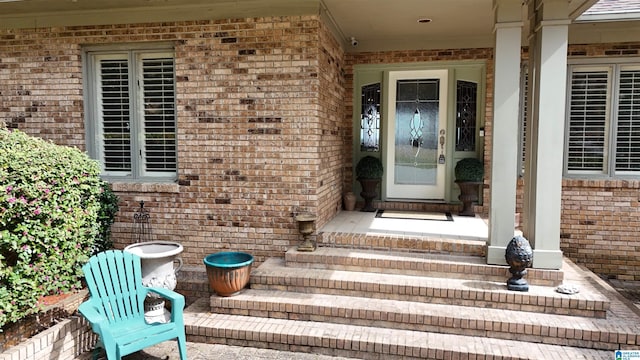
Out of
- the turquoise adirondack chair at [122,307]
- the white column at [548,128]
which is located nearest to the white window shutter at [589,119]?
the white column at [548,128]

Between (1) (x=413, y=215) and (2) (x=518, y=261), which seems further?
(1) (x=413, y=215)

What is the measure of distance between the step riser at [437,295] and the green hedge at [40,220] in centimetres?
170

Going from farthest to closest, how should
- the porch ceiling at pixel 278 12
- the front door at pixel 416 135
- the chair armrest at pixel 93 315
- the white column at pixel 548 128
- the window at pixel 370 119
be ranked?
the window at pixel 370 119 < the front door at pixel 416 135 < the porch ceiling at pixel 278 12 < the white column at pixel 548 128 < the chair armrest at pixel 93 315

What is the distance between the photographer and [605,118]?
239 inches

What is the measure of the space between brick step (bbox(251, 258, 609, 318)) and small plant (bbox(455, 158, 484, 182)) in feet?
7.55

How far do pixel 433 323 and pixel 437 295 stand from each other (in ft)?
1.12

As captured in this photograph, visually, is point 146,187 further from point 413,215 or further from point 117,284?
point 413,215

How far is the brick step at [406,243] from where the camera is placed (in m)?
4.73

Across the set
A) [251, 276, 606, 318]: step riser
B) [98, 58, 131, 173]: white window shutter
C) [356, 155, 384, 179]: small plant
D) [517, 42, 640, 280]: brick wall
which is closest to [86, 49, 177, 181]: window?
[98, 58, 131, 173]: white window shutter

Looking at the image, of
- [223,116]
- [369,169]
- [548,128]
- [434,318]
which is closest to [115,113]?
[223,116]

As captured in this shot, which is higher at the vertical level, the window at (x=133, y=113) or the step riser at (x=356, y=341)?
the window at (x=133, y=113)

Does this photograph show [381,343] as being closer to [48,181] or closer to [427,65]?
[48,181]

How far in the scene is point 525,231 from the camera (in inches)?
183

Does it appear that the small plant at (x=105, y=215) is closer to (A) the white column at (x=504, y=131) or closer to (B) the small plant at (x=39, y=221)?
(B) the small plant at (x=39, y=221)
